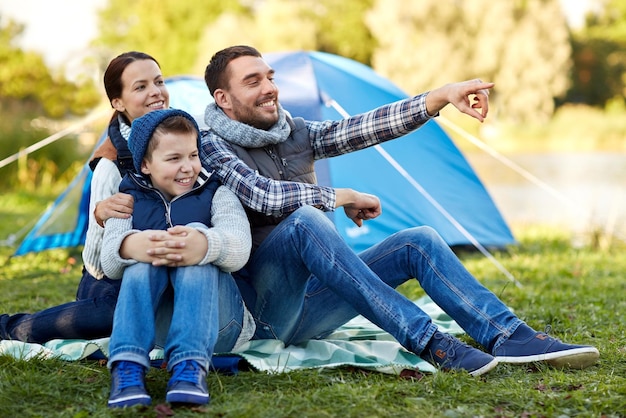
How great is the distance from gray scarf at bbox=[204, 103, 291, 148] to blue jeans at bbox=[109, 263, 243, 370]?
0.60 m

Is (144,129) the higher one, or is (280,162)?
(144,129)

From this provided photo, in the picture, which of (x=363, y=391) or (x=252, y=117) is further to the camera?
(x=252, y=117)

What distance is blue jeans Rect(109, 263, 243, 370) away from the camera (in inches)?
88.1

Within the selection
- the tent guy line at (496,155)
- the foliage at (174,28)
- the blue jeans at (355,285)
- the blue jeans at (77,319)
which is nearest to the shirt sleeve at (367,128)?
the blue jeans at (355,285)

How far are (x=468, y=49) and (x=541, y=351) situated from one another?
75.0 feet

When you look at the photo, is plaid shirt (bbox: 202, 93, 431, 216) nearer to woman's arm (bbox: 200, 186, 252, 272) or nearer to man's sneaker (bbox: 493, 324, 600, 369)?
woman's arm (bbox: 200, 186, 252, 272)

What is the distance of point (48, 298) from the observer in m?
4.08

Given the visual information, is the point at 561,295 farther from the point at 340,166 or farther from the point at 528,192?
the point at 528,192

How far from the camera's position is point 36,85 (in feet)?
67.1

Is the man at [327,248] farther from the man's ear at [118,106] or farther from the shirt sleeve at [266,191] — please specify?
the man's ear at [118,106]

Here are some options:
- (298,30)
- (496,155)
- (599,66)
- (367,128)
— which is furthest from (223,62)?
(599,66)

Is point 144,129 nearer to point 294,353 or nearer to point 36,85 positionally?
point 294,353

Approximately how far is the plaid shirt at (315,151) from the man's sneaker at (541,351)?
720 mm

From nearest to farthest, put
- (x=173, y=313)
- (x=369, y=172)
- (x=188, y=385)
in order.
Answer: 1. (x=188, y=385)
2. (x=173, y=313)
3. (x=369, y=172)
